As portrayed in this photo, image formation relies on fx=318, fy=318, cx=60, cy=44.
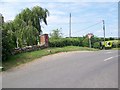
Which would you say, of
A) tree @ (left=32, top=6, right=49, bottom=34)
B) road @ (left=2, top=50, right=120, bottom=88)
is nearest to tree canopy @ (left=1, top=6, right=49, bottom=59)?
tree @ (left=32, top=6, right=49, bottom=34)

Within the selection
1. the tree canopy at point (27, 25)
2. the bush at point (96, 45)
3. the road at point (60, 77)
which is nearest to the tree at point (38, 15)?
the tree canopy at point (27, 25)

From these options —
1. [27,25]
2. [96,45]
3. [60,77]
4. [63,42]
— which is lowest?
[60,77]

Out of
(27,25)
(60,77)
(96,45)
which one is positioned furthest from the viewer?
(96,45)

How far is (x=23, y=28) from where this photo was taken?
121ft

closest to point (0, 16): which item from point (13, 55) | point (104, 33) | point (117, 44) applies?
point (13, 55)

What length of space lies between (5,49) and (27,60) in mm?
1718

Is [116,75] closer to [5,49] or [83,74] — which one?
[83,74]

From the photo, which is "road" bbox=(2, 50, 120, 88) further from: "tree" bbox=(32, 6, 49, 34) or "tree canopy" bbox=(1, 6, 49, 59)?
"tree" bbox=(32, 6, 49, 34)

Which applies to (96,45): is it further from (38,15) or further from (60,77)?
(60,77)

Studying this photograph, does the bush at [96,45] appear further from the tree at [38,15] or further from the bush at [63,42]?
the tree at [38,15]

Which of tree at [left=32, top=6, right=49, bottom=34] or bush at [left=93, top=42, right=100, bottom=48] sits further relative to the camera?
bush at [left=93, top=42, right=100, bottom=48]

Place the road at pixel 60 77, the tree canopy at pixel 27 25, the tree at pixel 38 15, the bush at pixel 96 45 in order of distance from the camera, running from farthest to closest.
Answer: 1. the bush at pixel 96 45
2. the tree at pixel 38 15
3. the tree canopy at pixel 27 25
4. the road at pixel 60 77

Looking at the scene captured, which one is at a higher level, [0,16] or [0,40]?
[0,16]

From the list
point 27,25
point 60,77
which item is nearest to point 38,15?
point 27,25
